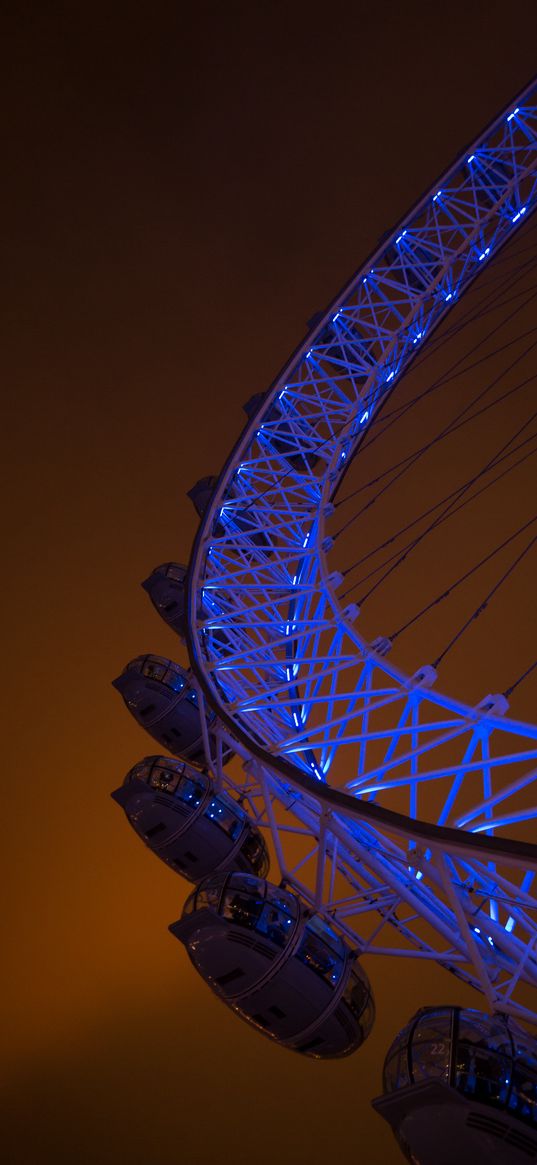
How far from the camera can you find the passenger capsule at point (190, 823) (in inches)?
520

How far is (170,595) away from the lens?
17250mm

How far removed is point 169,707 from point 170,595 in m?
2.41

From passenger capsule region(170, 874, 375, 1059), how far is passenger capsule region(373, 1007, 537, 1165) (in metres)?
1.56

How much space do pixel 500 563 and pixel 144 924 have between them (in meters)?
12.9

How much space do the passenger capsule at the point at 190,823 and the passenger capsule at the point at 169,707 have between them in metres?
1.56

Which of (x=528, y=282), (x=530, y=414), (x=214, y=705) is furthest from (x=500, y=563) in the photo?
(x=214, y=705)

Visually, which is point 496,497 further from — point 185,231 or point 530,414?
point 185,231

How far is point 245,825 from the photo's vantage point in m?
13.5

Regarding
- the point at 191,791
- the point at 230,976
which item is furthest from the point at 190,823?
the point at 230,976

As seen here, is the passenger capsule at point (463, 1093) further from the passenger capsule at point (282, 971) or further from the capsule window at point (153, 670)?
the capsule window at point (153, 670)

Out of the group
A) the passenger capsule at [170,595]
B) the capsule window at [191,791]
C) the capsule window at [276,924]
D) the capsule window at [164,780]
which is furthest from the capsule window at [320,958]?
the passenger capsule at [170,595]

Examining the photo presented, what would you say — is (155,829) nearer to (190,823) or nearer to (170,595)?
(190,823)

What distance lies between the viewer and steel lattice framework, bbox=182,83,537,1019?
33.7 feet

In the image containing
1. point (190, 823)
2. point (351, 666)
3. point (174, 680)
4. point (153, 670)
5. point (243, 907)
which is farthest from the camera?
point (351, 666)
